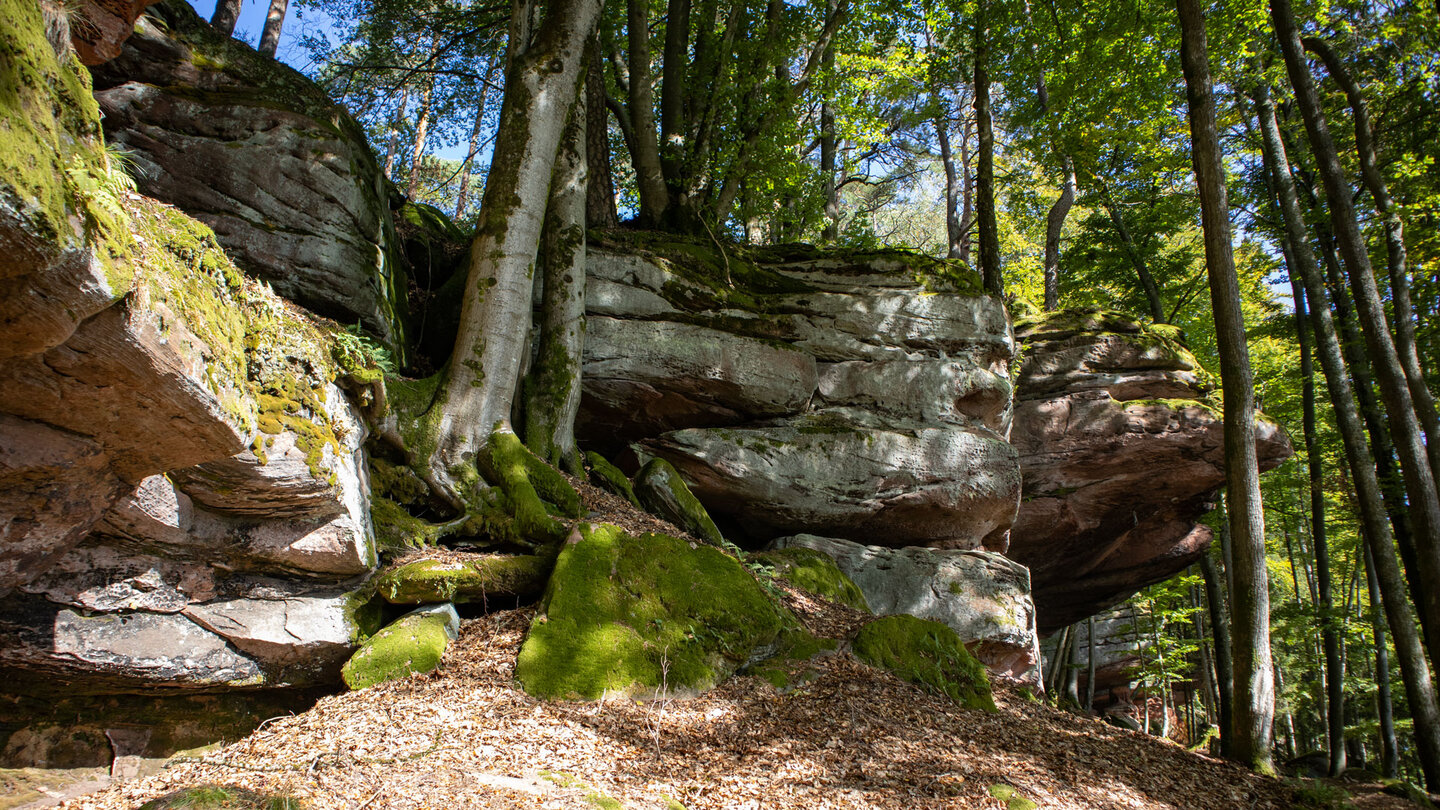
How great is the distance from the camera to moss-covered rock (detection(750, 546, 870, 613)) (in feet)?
28.5

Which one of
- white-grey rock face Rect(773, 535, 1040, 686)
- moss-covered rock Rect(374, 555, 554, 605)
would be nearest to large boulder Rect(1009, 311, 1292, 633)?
white-grey rock face Rect(773, 535, 1040, 686)

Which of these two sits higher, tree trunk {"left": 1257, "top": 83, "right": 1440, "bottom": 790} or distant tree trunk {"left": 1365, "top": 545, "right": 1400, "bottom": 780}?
tree trunk {"left": 1257, "top": 83, "right": 1440, "bottom": 790}

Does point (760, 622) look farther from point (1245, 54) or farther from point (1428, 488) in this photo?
point (1245, 54)

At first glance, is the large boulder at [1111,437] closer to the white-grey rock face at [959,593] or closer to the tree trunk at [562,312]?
the white-grey rock face at [959,593]

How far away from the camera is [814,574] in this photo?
8906 millimetres

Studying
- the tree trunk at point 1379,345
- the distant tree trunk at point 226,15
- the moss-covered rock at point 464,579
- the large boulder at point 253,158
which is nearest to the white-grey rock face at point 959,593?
the moss-covered rock at point 464,579

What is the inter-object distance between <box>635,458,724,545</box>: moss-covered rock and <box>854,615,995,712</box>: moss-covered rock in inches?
94.2

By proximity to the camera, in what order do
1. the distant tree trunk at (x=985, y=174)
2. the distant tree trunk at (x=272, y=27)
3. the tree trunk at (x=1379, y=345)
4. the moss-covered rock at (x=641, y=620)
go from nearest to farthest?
the moss-covered rock at (x=641, y=620)
the tree trunk at (x=1379, y=345)
the distant tree trunk at (x=272, y=27)
the distant tree trunk at (x=985, y=174)

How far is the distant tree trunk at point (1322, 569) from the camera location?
13.1 metres

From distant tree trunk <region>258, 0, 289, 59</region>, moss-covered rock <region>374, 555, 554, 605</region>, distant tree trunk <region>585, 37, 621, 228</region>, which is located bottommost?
moss-covered rock <region>374, 555, 554, 605</region>

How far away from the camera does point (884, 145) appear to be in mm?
21234

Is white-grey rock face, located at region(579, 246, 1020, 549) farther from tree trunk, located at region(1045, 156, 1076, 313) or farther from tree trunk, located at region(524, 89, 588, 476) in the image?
tree trunk, located at region(1045, 156, 1076, 313)

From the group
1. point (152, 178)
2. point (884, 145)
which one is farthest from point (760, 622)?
point (884, 145)

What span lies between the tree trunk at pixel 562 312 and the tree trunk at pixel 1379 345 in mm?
10313
